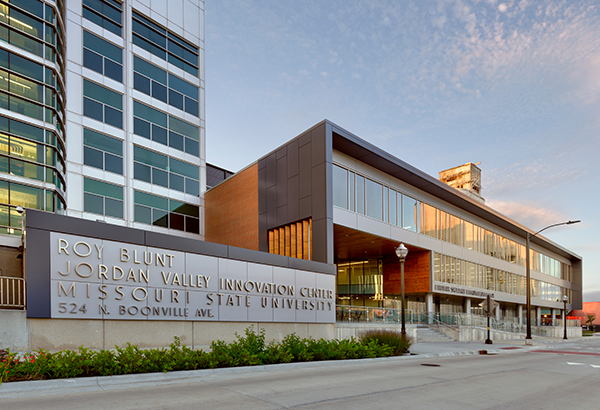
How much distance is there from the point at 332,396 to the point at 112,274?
10.0 metres

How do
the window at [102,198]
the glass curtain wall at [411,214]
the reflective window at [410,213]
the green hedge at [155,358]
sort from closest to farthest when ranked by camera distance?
the green hedge at [155,358] < the window at [102,198] < the glass curtain wall at [411,214] < the reflective window at [410,213]

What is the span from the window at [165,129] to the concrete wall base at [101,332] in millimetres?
18262

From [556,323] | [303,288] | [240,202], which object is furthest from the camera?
[556,323]

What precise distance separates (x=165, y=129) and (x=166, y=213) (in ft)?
20.9

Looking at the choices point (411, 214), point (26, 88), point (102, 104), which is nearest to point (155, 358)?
point (26, 88)

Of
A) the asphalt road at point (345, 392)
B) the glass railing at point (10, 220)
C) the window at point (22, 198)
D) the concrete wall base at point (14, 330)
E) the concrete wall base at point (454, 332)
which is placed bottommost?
the concrete wall base at point (454, 332)

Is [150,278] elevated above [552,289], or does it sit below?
above

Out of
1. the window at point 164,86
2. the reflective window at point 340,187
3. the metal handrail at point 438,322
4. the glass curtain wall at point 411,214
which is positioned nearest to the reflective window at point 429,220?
the glass curtain wall at point 411,214

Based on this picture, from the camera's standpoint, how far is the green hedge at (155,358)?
9.73 m

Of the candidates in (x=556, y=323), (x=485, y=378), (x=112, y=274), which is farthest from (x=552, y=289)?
(x=112, y=274)

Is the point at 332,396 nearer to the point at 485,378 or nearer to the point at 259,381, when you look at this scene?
the point at 259,381

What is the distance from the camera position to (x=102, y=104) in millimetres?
29797

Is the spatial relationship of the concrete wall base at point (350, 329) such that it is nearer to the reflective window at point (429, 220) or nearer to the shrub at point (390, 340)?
the shrub at point (390, 340)

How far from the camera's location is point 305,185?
88.1 feet
